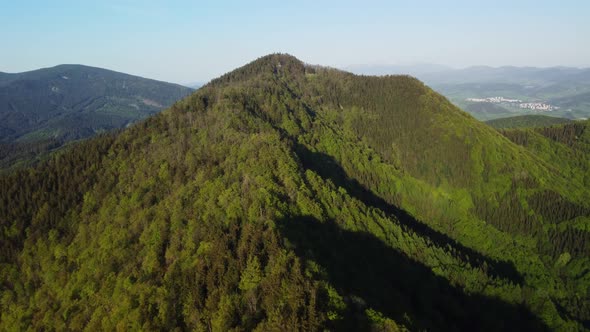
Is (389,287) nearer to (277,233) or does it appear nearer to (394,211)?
(277,233)

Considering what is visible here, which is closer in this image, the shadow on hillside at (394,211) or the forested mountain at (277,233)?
the forested mountain at (277,233)

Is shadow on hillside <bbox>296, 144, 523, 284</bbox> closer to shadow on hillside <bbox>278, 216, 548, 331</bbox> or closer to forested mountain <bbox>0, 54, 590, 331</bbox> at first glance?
forested mountain <bbox>0, 54, 590, 331</bbox>

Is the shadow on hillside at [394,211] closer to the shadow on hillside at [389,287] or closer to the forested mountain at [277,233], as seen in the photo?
the forested mountain at [277,233]

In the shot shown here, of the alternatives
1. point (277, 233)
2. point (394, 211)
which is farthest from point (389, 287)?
point (394, 211)

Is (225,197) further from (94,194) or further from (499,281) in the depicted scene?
(499,281)

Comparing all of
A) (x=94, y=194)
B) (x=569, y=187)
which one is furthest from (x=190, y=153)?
(x=569, y=187)

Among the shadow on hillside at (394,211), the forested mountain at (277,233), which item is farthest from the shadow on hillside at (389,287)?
the shadow on hillside at (394,211)
